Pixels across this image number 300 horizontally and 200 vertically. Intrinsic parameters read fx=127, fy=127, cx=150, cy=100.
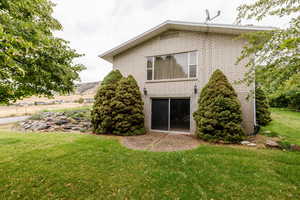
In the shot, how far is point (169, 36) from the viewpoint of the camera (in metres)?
8.31

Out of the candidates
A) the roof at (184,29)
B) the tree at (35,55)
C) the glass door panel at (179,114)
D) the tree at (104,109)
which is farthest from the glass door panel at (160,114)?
the tree at (35,55)

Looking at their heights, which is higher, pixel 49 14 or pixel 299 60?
pixel 49 14

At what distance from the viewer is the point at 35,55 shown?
276 centimetres

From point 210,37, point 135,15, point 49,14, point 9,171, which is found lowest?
point 9,171

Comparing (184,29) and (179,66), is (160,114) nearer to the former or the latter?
(179,66)

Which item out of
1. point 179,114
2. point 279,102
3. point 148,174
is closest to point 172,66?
point 179,114

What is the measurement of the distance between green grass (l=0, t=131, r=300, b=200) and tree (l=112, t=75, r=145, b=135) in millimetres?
2457

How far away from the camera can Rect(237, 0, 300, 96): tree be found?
2.88 m

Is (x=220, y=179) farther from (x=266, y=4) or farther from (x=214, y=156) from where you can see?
(x=266, y=4)

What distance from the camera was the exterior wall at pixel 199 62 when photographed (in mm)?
6871

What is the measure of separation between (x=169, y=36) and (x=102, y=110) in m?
6.38

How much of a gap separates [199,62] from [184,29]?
89.8 inches

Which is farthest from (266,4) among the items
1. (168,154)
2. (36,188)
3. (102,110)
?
(102,110)

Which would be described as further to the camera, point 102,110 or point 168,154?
point 102,110
